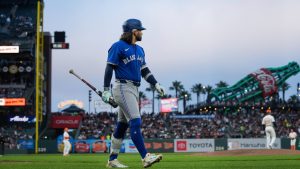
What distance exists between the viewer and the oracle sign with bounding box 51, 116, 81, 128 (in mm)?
57688

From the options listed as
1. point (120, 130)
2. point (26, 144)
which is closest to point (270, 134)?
point (120, 130)

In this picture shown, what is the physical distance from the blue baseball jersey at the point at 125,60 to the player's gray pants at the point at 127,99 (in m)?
0.15

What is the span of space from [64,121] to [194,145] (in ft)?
A: 59.9

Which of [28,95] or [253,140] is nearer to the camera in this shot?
[253,140]

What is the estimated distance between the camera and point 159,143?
44.1 m

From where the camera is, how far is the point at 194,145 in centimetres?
4525

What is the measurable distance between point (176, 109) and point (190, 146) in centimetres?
3422

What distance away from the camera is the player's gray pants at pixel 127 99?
9.14 m

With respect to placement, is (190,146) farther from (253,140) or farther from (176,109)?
(176,109)

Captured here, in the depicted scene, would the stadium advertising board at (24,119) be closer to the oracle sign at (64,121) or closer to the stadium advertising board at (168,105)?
the oracle sign at (64,121)

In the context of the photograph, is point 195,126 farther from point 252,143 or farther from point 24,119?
point 24,119

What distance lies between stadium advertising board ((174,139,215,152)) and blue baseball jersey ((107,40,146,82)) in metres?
35.3

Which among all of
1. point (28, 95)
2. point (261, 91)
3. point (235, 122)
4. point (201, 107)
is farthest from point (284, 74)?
point (28, 95)

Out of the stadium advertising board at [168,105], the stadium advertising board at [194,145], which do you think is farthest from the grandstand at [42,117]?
the stadium advertising board at [168,105]
